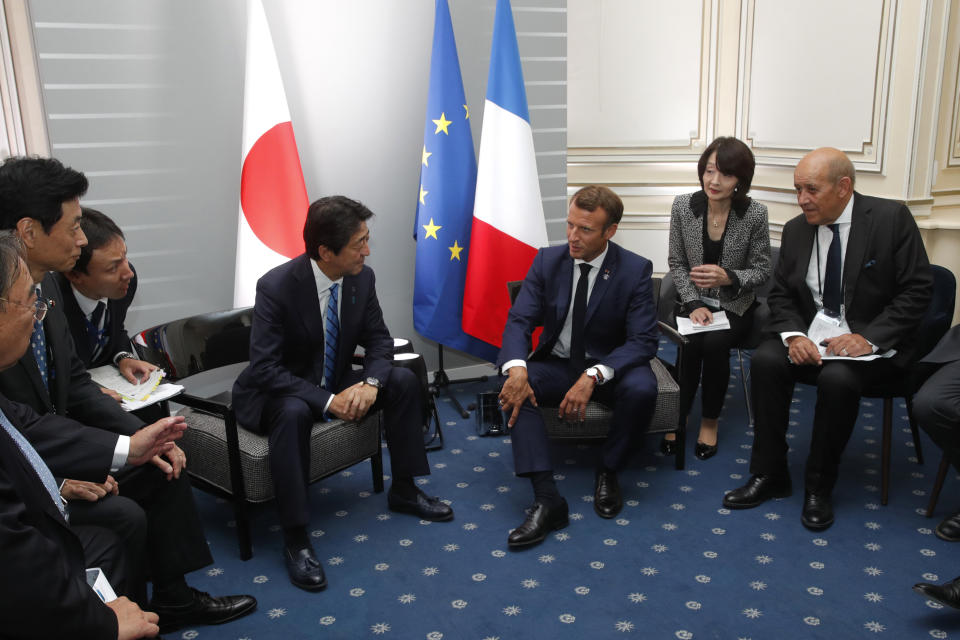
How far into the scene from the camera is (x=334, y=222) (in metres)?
2.76

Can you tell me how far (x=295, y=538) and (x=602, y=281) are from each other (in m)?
1.54

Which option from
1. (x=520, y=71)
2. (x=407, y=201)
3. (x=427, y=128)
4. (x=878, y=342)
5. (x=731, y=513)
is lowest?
(x=731, y=513)

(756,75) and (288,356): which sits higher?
(756,75)

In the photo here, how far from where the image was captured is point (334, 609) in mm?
2490

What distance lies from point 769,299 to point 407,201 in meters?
1.88

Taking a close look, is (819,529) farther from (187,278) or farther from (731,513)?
(187,278)

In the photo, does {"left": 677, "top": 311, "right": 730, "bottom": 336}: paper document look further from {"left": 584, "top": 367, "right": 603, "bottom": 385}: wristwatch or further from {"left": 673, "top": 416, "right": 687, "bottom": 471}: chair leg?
{"left": 584, "top": 367, "right": 603, "bottom": 385}: wristwatch

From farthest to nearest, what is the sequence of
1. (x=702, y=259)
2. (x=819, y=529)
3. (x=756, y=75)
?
(x=756, y=75), (x=702, y=259), (x=819, y=529)

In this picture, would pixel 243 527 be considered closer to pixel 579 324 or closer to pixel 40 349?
pixel 40 349

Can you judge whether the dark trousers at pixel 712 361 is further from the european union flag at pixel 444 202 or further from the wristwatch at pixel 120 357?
the wristwatch at pixel 120 357

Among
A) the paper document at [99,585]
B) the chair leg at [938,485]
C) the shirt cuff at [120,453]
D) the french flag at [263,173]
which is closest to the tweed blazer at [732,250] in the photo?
the chair leg at [938,485]

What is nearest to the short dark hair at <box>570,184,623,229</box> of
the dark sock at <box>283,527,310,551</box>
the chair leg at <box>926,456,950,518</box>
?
the chair leg at <box>926,456,950,518</box>

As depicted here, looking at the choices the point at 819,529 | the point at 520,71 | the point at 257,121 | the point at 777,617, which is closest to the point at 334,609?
the point at 777,617

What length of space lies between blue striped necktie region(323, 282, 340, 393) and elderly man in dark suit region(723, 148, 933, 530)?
1.61m
